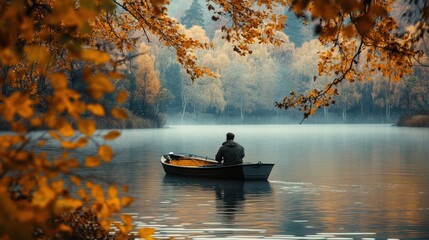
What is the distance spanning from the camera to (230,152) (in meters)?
25.8

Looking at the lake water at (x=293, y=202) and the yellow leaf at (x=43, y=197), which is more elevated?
the yellow leaf at (x=43, y=197)

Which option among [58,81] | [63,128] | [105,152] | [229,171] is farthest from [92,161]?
[229,171]

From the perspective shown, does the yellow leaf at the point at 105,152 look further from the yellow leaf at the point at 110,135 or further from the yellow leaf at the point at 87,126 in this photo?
the yellow leaf at the point at 87,126

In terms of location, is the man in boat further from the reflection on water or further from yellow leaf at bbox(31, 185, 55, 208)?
yellow leaf at bbox(31, 185, 55, 208)

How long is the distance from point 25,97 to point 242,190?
20.7 m

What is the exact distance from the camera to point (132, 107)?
85.9 meters

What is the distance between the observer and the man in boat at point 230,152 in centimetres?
2539

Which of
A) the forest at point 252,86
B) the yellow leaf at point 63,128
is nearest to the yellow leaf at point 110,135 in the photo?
the yellow leaf at point 63,128

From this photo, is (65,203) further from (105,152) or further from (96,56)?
(96,56)

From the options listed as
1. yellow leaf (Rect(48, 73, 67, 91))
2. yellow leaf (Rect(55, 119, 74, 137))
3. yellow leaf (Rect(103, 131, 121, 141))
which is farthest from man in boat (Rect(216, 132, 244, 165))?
yellow leaf (Rect(48, 73, 67, 91))

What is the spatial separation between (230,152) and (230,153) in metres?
0.07

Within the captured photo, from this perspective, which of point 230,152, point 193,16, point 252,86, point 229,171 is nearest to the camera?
point 230,152

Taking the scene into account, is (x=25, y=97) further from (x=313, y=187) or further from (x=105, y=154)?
(x=313, y=187)

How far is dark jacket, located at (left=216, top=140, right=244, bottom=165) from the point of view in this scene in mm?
25469
